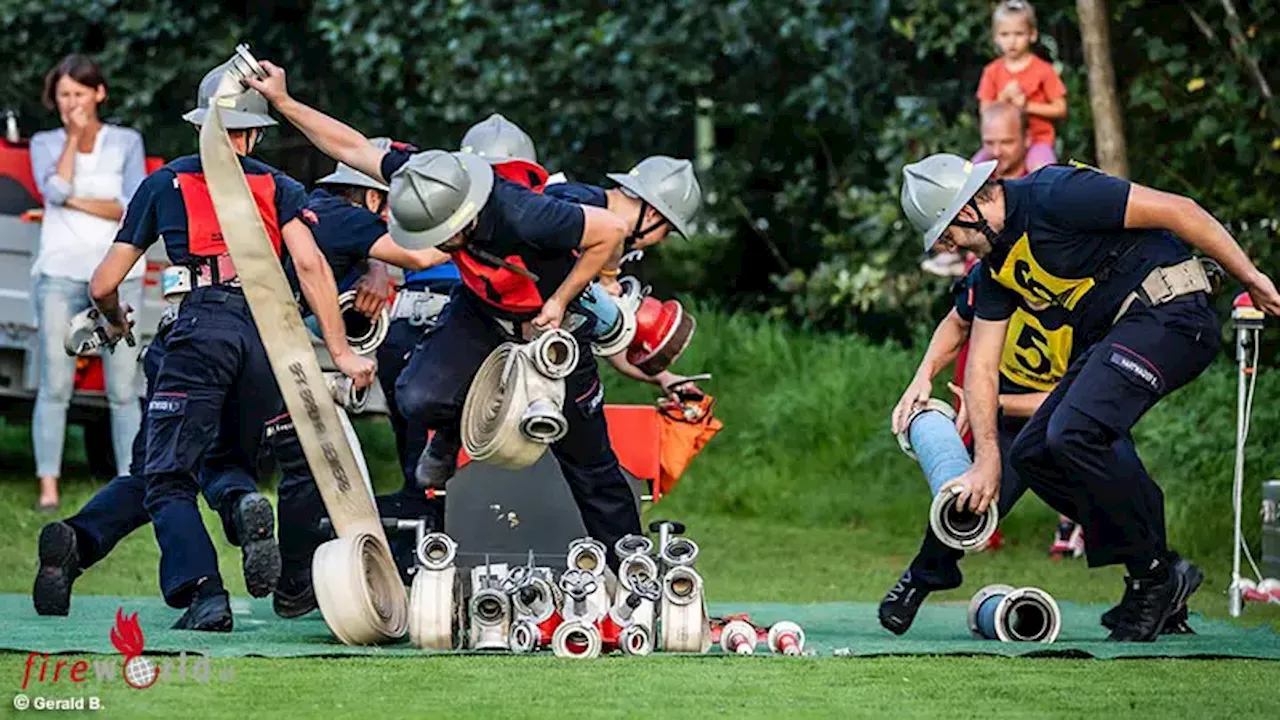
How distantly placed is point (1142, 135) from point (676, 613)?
8.01m

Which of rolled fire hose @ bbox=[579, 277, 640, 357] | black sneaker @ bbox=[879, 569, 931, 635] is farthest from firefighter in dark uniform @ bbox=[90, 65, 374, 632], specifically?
black sneaker @ bbox=[879, 569, 931, 635]

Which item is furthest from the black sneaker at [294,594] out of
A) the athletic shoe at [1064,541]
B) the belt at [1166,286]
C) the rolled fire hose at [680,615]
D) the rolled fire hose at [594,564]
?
the athletic shoe at [1064,541]

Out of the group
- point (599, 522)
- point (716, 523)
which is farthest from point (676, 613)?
point (716, 523)

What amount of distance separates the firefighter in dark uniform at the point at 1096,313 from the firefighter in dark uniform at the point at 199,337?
2.19 m

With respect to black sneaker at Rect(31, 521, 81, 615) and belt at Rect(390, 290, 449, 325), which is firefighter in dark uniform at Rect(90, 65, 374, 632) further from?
belt at Rect(390, 290, 449, 325)

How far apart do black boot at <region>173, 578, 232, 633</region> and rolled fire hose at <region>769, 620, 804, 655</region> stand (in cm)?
194

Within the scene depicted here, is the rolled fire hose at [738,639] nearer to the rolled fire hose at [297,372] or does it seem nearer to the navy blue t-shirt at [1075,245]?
the rolled fire hose at [297,372]

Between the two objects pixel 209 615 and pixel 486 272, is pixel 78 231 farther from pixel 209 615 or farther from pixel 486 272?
pixel 486 272

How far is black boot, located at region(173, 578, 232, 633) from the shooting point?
9516 millimetres

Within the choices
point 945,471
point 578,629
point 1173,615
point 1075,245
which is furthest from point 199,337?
point 1173,615

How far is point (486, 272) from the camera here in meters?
9.45

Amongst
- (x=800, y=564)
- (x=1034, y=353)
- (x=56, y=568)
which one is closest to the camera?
(x=56, y=568)

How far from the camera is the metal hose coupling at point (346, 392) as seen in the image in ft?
31.8

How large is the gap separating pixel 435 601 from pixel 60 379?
221 inches
